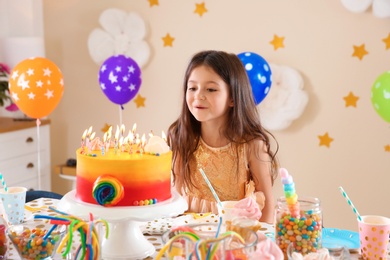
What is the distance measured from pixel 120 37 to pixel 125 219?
266cm

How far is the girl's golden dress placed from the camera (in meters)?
2.43

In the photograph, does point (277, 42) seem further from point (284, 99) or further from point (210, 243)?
point (210, 243)

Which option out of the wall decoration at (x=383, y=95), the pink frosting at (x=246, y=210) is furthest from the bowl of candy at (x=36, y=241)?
the wall decoration at (x=383, y=95)

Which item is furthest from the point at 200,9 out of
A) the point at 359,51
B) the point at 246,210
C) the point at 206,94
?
the point at 246,210

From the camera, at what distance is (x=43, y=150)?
13.3 ft

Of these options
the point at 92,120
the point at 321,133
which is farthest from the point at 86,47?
the point at 321,133

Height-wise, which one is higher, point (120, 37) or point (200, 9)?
point (200, 9)

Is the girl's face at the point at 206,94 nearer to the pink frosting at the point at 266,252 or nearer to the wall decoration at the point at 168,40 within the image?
the pink frosting at the point at 266,252

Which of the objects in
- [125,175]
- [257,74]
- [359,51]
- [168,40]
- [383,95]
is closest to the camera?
[125,175]

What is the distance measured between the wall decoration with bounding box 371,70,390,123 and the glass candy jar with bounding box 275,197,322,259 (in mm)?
1607

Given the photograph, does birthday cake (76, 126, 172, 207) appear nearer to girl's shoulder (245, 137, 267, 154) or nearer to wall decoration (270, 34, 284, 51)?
girl's shoulder (245, 137, 267, 154)

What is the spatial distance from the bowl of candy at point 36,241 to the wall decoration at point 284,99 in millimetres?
2262

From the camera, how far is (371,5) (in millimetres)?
3334

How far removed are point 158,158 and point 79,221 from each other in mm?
A: 309
